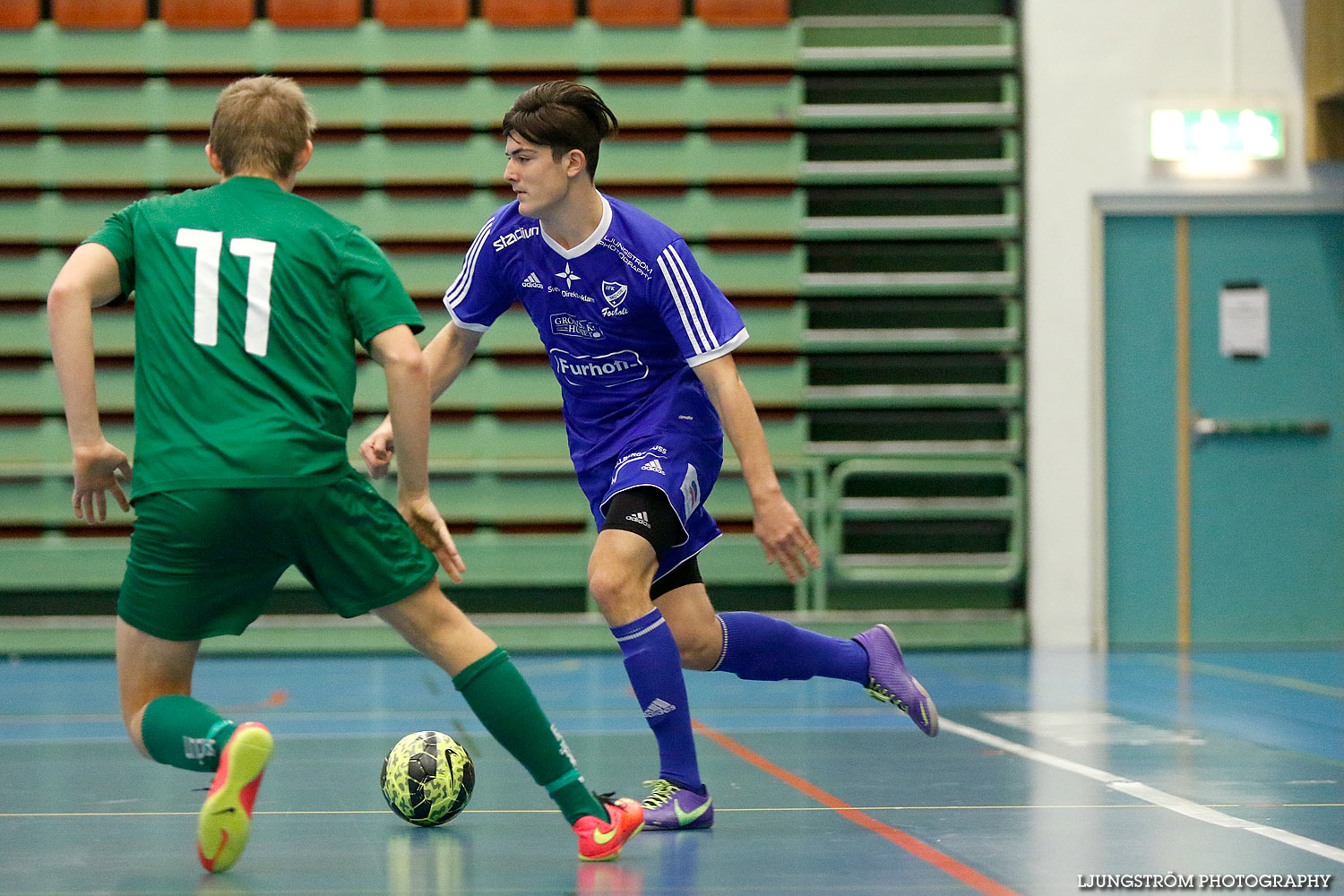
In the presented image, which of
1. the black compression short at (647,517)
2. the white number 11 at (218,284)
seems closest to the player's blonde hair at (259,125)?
the white number 11 at (218,284)

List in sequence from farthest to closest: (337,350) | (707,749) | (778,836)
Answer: (707,749) < (778,836) < (337,350)

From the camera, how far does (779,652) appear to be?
12.3 feet

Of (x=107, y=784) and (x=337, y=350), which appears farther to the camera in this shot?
(x=107, y=784)

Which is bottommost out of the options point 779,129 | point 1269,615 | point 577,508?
point 1269,615

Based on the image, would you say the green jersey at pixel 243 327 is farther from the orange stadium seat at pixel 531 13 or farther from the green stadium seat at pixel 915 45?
the green stadium seat at pixel 915 45

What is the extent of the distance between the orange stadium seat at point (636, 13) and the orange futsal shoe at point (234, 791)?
22.7ft

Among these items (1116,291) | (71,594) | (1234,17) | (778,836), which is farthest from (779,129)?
(778,836)

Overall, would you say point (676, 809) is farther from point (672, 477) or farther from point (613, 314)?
point (613, 314)

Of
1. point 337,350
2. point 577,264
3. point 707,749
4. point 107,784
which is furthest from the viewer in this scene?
point 707,749

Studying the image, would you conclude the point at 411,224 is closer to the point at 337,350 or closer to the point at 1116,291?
the point at 1116,291

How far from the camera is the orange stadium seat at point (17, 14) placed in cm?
873

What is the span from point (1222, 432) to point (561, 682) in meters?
4.55

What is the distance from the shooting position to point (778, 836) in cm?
318

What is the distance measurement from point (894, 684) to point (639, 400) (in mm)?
1058
